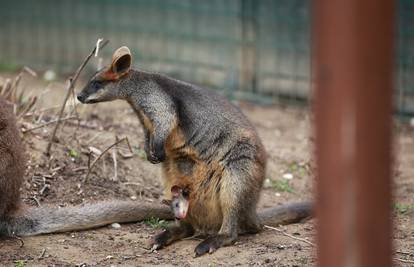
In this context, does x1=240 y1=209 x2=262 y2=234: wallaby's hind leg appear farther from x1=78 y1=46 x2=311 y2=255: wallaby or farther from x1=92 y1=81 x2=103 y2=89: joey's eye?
x1=92 y1=81 x2=103 y2=89: joey's eye

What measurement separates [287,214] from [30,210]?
6.43ft

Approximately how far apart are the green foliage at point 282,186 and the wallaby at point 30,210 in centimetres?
165

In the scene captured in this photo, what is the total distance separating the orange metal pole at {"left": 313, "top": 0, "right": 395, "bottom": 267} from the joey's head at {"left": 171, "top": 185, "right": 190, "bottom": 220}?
3.65m

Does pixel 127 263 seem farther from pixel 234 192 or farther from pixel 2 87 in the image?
pixel 2 87

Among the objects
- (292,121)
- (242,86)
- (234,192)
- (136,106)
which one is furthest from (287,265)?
(242,86)

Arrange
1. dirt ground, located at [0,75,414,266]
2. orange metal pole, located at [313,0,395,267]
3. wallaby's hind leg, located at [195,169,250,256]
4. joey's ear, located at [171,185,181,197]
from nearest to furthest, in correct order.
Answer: orange metal pole, located at [313,0,395,267] < dirt ground, located at [0,75,414,266] < wallaby's hind leg, located at [195,169,250,256] < joey's ear, located at [171,185,181,197]

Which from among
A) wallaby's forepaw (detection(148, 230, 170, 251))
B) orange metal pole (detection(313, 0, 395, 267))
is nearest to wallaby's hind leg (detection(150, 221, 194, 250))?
wallaby's forepaw (detection(148, 230, 170, 251))

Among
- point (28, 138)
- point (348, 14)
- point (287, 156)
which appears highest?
point (348, 14)

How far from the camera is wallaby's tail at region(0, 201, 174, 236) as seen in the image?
654 centimetres

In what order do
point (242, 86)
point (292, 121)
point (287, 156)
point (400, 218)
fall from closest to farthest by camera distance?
point (400, 218) < point (287, 156) < point (292, 121) < point (242, 86)

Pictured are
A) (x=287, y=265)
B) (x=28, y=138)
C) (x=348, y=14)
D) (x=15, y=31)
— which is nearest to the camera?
(x=348, y=14)

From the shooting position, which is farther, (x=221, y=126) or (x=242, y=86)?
(x=242, y=86)

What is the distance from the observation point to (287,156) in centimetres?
956

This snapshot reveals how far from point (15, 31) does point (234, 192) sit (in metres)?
7.67
